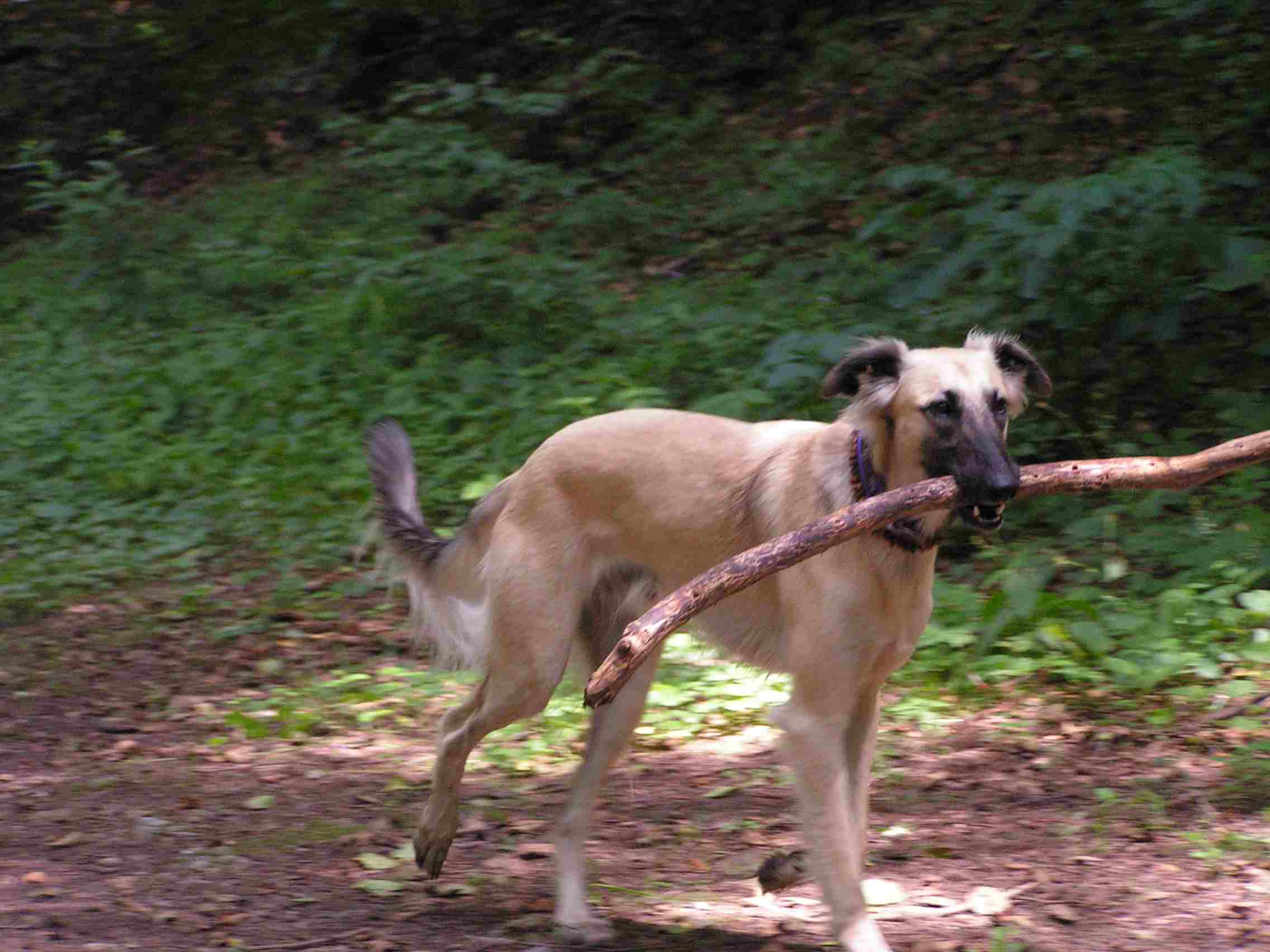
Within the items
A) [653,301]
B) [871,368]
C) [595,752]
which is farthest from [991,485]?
[653,301]

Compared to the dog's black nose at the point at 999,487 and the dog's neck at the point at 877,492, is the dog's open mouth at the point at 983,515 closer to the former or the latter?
the dog's black nose at the point at 999,487

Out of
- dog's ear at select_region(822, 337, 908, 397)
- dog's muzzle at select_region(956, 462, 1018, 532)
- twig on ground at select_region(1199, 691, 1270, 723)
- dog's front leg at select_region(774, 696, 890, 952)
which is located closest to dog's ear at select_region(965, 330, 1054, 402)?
dog's ear at select_region(822, 337, 908, 397)

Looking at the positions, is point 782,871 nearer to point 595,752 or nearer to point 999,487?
point 595,752

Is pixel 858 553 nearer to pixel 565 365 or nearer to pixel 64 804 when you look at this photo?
pixel 64 804

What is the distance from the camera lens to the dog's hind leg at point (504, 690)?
4.63m

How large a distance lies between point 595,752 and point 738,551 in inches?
35.5

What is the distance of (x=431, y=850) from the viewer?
4.72 m

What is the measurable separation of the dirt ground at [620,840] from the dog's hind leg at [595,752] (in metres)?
0.12

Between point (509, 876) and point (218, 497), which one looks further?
point (218, 497)

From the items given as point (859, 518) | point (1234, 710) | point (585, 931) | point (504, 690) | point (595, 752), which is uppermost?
point (859, 518)

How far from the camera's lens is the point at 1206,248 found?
7.15 meters

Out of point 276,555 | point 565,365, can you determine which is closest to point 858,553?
point 276,555

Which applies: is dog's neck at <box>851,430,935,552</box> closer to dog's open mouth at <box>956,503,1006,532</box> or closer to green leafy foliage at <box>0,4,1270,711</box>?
dog's open mouth at <box>956,503,1006,532</box>

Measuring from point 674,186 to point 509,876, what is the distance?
845 cm
